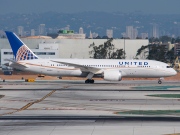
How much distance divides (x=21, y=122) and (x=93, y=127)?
16.4 ft

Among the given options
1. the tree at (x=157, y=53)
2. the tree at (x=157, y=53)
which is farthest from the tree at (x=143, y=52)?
the tree at (x=157, y=53)

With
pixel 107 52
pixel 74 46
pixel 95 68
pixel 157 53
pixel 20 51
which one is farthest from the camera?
pixel 74 46

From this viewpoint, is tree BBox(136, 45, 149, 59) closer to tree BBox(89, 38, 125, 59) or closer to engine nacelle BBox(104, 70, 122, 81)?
tree BBox(89, 38, 125, 59)

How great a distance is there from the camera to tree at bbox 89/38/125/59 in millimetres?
155625

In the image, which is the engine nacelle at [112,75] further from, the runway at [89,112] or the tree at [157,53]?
→ the tree at [157,53]

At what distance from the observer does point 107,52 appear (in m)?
164

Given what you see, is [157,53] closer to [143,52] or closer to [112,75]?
[143,52]

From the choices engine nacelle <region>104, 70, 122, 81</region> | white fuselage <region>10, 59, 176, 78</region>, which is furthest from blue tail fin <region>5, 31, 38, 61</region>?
engine nacelle <region>104, 70, 122, 81</region>

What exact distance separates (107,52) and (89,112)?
4643 inches

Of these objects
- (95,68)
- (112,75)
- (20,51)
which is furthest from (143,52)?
(112,75)

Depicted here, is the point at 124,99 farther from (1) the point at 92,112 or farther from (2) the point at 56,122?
(2) the point at 56,122

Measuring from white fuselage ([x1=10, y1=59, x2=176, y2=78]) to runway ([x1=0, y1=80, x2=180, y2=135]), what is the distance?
1581 centimetres

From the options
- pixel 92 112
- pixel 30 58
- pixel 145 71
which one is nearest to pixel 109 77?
pixel 145 71

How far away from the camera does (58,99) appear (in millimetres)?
57594
